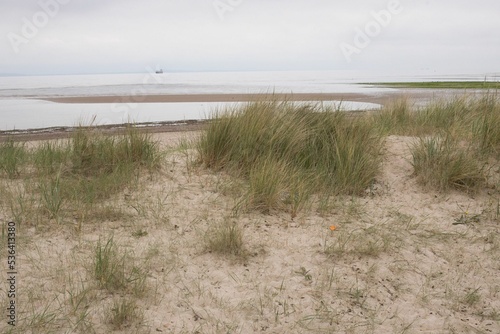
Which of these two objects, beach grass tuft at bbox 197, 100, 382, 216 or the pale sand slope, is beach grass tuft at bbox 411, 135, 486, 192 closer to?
the pale sand slope

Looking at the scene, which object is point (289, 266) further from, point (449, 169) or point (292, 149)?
point (449, 169)

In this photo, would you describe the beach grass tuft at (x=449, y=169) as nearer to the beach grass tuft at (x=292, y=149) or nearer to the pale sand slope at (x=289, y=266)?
the pale sand slope at (x=289, y=266)

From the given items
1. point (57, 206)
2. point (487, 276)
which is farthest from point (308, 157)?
point (57, 206)

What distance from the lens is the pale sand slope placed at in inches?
127

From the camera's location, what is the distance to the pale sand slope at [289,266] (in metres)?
3.23

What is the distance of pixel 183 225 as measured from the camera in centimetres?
443

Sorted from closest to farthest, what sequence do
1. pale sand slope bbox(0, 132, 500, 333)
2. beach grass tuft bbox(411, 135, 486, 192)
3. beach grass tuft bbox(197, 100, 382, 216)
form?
1. pale sand slope bbox(0, 132, 500, 333)
2. beach grass tuft bbox(197, 100, 382, 216)
3. beach grass tuft bbox(411, 135, 486, 192)

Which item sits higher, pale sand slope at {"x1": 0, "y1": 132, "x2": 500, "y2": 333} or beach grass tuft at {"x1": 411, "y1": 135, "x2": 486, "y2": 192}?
beach grass tuft at {"x1": 411, "y1": 135, "x2": 486, "y2": 192}

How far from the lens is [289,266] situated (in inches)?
152

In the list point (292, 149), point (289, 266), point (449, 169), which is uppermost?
point (292, 149)

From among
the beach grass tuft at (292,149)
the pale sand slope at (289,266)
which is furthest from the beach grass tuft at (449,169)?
the beach grass tuft at (292,149)

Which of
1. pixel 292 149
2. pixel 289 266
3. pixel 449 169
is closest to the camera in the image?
pixel 289 266

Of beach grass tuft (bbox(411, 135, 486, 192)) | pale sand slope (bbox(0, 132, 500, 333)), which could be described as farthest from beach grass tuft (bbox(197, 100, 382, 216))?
beach grass tuft (bbox(411, 135, 486, 192))

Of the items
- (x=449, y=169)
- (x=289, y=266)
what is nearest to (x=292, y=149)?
(x=449, y=169)
